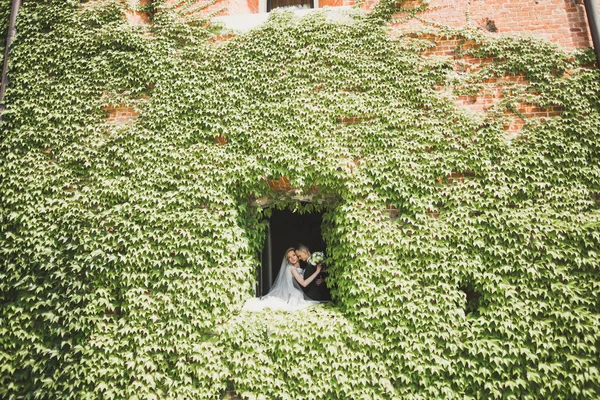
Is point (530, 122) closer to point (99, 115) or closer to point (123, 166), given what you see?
point (123, 166)

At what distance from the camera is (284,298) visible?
486 cm

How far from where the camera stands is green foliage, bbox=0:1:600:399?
4.05 m

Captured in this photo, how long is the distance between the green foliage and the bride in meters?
0.27

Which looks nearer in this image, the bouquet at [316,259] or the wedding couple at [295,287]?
the wedding couple at [295,287]

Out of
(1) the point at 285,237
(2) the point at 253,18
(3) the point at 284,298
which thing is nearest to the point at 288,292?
(3) the point at 284,298

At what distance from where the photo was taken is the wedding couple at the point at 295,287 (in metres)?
4.68

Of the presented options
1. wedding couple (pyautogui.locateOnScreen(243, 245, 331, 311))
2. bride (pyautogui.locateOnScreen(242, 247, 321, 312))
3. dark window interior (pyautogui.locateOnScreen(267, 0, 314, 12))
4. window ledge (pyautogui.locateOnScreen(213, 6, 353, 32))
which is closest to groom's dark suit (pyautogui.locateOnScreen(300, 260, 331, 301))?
wedding couple (pyautogui.locateOnScreen(243, 245, 331, 311))

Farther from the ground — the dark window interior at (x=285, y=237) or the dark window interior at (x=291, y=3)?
the dark window interior at (x=291, y=3)

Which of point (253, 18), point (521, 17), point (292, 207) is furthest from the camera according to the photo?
point (253, 18)

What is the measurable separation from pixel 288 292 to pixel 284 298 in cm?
11

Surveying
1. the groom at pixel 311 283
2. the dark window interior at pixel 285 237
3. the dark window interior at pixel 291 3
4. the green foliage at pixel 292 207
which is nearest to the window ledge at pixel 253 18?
the green foliage at pixel 292 207

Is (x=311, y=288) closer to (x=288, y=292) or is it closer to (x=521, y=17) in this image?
(x=288, y=292)

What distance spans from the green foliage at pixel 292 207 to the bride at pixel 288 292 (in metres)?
0.27

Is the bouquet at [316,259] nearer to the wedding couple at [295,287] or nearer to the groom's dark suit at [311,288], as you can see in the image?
the wedding couple at [295,287]
